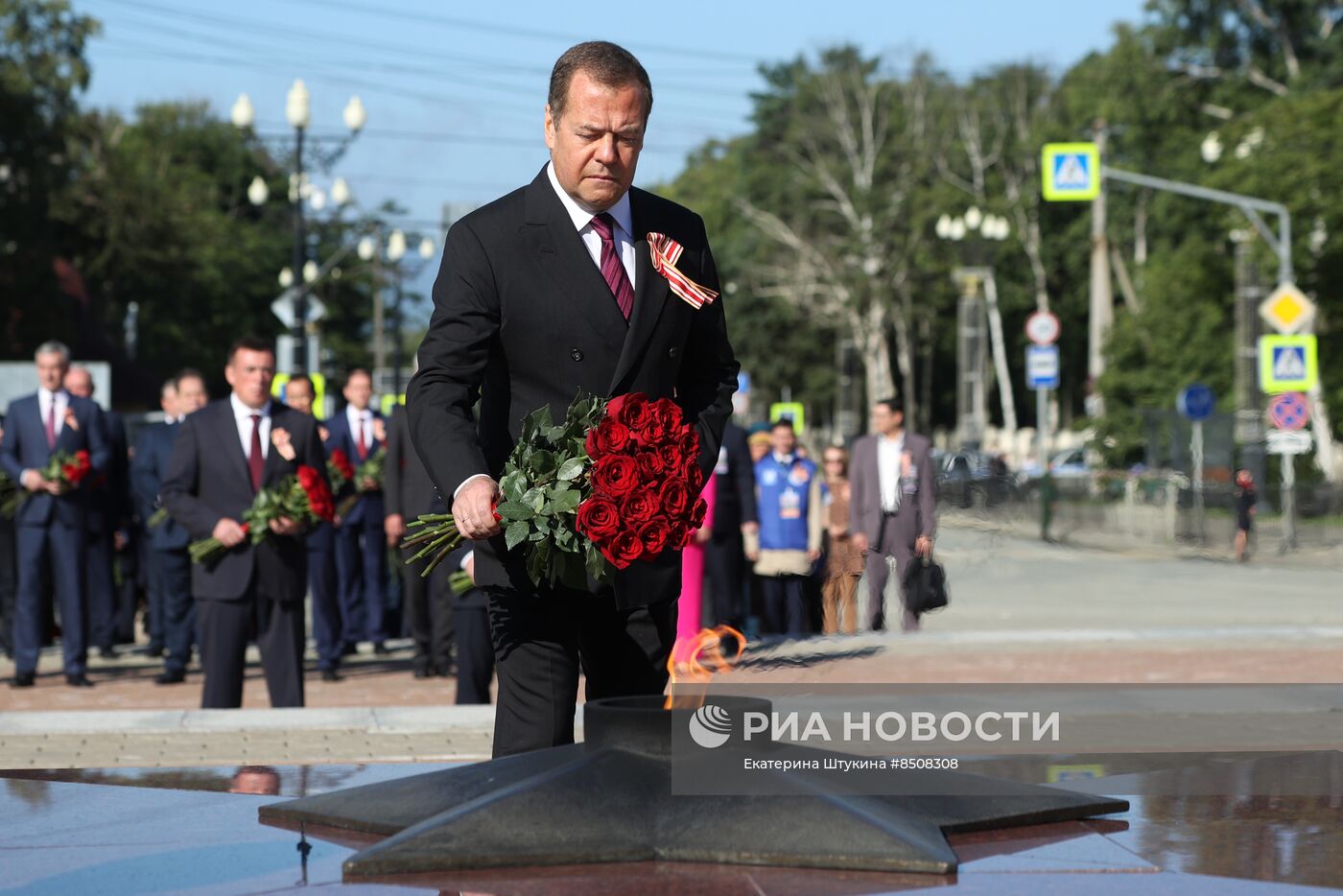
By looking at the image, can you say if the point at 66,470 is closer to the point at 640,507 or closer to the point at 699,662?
the point at 699,662

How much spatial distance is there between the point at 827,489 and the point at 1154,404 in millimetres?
45244

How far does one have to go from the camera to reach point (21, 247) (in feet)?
157

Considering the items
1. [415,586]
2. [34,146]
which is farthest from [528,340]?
[34,146]

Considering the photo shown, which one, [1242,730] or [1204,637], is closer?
[1242,730]

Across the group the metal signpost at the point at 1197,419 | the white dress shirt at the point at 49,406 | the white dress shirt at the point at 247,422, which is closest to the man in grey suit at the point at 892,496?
the white dress shirt at the point at 49,406

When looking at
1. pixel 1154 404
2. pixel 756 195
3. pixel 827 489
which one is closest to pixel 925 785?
pixel 827 489

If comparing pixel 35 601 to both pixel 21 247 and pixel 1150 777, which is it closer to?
pixel 1150 777

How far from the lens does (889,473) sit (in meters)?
15.6

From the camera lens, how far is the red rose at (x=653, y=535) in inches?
160

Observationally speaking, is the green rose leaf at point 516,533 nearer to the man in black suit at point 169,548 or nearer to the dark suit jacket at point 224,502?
the dark suit jacket at point 224,502

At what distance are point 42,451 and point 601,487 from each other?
10078 millimetres

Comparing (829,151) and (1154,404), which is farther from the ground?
(829,151)

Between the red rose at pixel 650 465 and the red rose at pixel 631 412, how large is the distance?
49 mm

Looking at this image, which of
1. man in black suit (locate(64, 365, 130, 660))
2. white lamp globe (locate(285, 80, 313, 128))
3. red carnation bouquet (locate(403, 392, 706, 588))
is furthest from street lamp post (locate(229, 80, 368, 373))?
red carnation bouquet (locate(403, 392, 706, 588))
